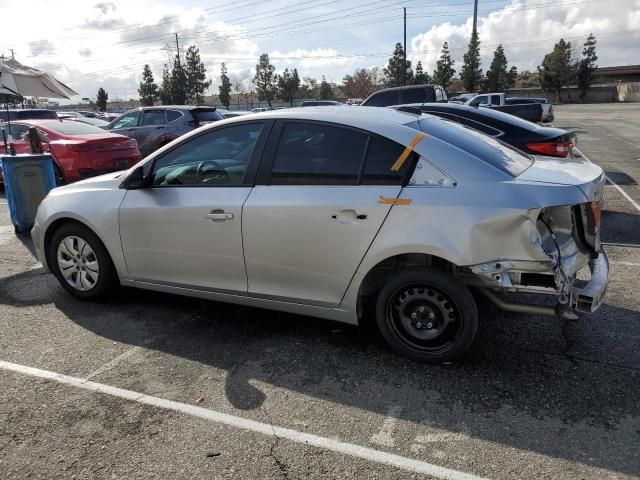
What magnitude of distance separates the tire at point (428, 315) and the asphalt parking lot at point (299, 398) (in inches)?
5.3

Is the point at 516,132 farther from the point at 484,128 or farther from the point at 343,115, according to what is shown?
the point at 343,115

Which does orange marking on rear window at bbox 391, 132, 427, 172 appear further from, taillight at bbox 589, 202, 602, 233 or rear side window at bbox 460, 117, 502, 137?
rear side window at bbox 460, 117, 502, 137

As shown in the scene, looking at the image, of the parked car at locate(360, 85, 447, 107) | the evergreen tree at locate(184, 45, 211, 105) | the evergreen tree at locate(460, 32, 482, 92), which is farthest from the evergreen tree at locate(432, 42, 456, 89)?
the parked car at locate(360, 85, 447, 107)

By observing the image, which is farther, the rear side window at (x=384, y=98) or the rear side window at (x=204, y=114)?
the rear side window at (x=204, y=114)

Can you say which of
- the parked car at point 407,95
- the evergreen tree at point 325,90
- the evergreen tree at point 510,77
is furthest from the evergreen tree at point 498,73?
the parked car at point 407,95

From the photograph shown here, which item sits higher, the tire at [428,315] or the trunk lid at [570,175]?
the trunk lid at [570,175]

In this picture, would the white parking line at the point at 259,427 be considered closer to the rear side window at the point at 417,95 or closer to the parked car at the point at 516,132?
the parked car at the point at 516,132

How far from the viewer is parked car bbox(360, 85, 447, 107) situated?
13469 mm

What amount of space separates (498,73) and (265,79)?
104 ft

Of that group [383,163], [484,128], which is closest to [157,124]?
[484,128]

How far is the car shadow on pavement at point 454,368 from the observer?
112 inches

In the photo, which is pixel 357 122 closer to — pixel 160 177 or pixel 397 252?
pixel 397 252

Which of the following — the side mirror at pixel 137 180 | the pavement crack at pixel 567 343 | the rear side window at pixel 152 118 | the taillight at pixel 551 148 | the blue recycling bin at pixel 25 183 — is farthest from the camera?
the rear side window at pixel 152 118

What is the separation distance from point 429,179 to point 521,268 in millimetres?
780
